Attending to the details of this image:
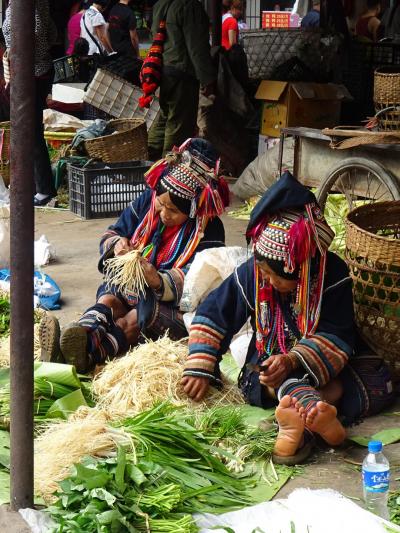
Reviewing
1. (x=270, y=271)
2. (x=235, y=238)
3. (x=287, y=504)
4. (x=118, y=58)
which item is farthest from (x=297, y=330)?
(x=118, y=58)

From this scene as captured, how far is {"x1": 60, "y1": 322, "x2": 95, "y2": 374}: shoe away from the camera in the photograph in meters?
4.12

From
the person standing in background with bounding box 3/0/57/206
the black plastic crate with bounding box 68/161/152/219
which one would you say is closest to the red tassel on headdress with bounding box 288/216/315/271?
the person standing in background with bounding box 3/0/57/206

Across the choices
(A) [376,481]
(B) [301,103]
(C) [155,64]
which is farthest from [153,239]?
(B) [301,103]

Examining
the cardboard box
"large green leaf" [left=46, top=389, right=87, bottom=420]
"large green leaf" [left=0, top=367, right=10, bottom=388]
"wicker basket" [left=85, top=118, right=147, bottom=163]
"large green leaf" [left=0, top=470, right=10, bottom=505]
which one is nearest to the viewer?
"large green leaf" [left=0, top=470, right=10, bottom=505]

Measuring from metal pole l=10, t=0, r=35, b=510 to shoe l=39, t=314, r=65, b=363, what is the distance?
4.06 ft

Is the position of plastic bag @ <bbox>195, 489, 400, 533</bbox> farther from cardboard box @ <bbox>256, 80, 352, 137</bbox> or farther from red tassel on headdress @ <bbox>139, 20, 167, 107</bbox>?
cardboard box @ <bbox>256, 80, 352, 137</bbox>

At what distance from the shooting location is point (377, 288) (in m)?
3.99

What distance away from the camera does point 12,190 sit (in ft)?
9.03

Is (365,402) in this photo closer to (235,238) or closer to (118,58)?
(235,238)

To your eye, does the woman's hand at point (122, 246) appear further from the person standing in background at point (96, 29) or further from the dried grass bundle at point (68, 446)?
the person standing in background at point (96, 29)

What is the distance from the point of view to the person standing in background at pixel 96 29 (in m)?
10.7

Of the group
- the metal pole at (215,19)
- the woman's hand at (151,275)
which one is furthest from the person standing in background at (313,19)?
the woman's hand at (151,275)

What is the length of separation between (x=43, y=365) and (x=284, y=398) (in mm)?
1135

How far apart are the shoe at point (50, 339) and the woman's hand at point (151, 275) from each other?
475 millimetres
